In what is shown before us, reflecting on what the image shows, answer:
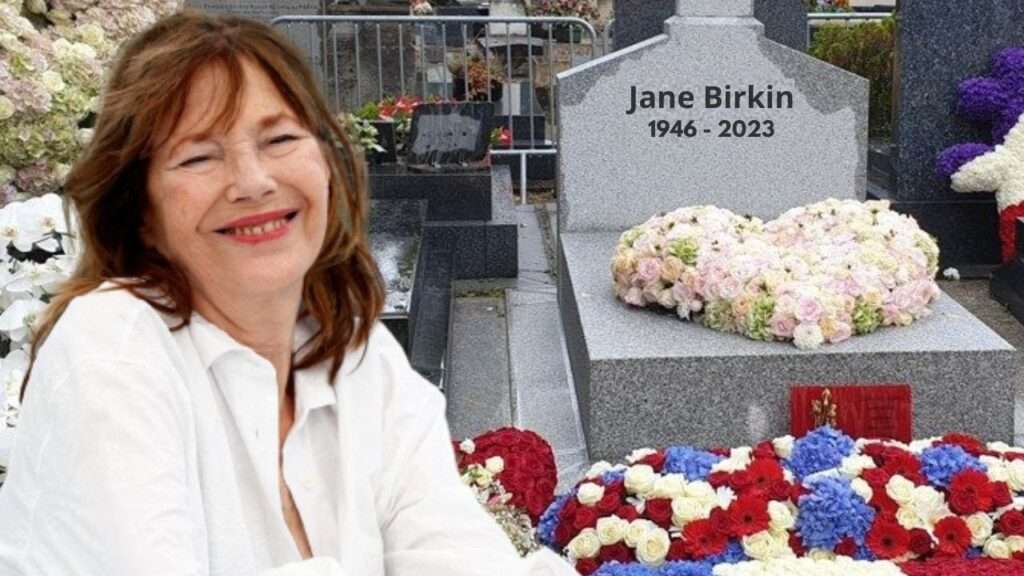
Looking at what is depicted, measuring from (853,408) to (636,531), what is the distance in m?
1.57

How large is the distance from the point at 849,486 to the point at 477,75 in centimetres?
991

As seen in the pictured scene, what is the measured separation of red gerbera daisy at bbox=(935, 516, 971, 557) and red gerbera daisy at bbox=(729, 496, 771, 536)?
0.42 m

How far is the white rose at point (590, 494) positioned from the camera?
3.71m

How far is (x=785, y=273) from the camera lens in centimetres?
513

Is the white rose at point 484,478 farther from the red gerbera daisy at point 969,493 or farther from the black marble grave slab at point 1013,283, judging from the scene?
the black marble grave slab at point 1013,283

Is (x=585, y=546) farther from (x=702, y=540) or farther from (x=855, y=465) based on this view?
(x=855, y=465)

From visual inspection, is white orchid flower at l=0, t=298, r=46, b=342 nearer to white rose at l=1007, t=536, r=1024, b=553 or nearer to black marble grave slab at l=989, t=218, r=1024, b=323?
white rose at l=1007, t=536, r=1024, b=553

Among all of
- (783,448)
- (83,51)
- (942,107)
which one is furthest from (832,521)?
(942,107)

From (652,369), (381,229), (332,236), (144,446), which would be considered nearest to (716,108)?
(381,229)

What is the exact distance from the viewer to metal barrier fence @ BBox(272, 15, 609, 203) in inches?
461

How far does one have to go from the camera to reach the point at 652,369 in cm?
484

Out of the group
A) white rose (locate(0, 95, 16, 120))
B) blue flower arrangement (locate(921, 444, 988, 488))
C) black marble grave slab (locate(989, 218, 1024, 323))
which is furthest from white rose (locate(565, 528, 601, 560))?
black marble grave slab (locate(989, 218, 1024, 323))

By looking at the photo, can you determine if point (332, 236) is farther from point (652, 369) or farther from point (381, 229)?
point (381, 229)

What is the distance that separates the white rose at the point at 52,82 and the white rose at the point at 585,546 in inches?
77.8
